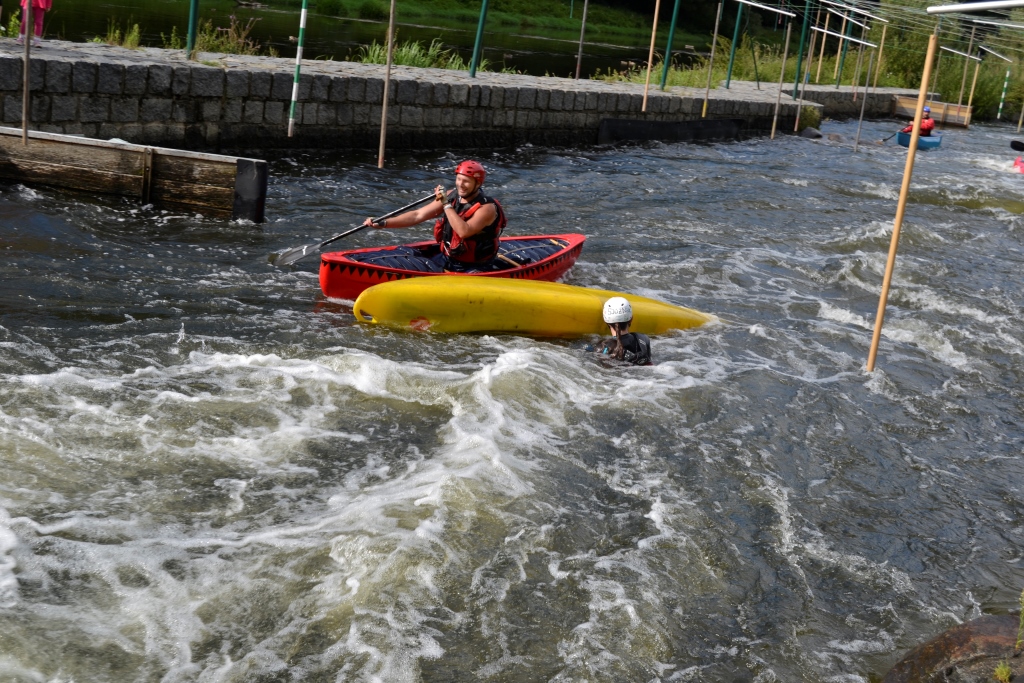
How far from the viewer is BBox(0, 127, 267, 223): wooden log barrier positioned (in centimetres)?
870

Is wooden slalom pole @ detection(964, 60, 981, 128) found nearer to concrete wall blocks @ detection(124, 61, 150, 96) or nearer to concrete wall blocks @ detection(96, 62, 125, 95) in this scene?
concrete wall blocks @ detection(124, 61, 150, 96)

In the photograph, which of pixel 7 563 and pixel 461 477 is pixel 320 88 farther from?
pixel 7 563

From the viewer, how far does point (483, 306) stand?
6.79 meters

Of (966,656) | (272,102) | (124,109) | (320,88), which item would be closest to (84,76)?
(124,109)

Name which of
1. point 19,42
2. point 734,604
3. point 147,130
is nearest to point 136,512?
point 734,604

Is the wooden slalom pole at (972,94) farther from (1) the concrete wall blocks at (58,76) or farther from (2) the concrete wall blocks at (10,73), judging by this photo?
(2) the concrete wall blocks at (10,73)

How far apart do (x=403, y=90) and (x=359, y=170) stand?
1868 mm

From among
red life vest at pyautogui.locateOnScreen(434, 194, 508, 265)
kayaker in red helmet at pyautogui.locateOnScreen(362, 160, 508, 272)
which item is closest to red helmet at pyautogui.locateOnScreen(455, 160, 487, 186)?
kayaker in red helmet at pyautogui.locateOnScreen(362, 160, 508, 272)

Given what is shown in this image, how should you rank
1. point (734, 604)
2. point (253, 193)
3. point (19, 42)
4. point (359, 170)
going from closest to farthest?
1. point (734, 604)
2. point (253, 193)
3. point (19, 42)
4. point (359, 170)

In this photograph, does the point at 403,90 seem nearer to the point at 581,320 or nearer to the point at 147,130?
the point at 147,130

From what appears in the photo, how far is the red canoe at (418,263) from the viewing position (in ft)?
22.3

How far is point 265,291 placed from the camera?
23.6 ft

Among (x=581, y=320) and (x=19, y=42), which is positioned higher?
(x=19, y=42)

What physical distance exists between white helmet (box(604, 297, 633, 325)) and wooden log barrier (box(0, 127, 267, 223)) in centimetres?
352
